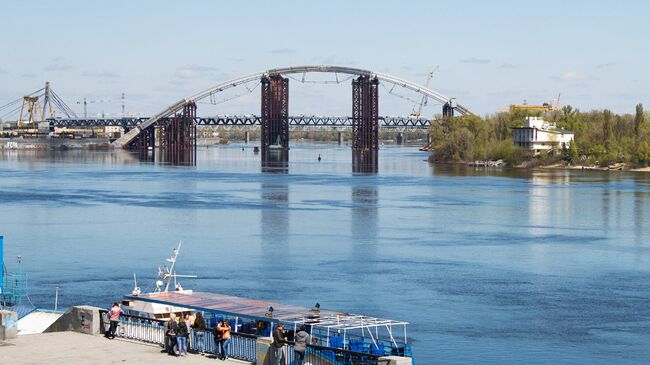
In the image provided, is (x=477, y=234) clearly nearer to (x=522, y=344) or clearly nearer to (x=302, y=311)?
(x=522, y=344)

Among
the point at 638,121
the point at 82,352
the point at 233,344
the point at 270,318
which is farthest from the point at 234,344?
the point at 638,121

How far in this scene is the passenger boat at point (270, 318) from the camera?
33406 mm

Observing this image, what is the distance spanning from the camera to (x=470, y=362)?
38531mm

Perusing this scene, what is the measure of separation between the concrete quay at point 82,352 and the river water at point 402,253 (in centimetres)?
1006

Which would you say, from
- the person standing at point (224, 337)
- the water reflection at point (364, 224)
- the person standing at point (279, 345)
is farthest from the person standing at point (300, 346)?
the water reflection at point (364, 224)

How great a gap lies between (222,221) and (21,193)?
38.9 metres

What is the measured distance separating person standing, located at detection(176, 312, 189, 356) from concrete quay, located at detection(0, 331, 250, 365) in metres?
0.24

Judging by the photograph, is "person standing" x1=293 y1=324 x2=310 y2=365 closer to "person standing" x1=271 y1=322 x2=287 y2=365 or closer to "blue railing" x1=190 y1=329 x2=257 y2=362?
"person standing" x1=271 y1=322 x2=287 y2=365

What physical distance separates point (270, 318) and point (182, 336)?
3.57 m

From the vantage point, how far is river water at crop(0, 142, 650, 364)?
4466cm

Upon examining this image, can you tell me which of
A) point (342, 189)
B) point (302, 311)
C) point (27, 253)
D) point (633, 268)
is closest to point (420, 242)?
point (633, 268)

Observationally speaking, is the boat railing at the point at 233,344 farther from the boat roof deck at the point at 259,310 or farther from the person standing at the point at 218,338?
the boat roof deck at the point at 259,310

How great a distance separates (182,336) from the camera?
31328 mm

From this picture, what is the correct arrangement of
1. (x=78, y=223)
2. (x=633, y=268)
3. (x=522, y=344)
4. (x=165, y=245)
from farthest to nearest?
1. (x=78, y=223)
2. (x=165, y=245)
3. (x=633, y=268)
4. (x=522, y=344)
